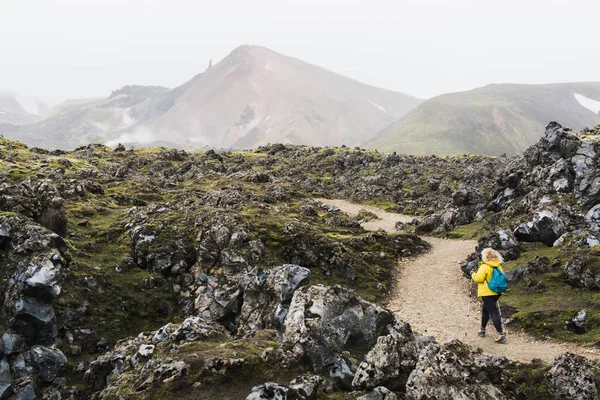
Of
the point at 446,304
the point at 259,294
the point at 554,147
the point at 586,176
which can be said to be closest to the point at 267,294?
the point at 259,294

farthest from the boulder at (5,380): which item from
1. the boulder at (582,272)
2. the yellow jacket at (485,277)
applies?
the boulder at (582,272)

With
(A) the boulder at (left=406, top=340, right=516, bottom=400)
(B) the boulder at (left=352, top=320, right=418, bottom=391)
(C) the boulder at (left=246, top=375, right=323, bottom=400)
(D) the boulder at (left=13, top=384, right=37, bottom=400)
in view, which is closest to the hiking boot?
(B) the boulder at (left=352, top=320, right=418, bottom=391)

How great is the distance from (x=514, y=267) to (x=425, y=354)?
71.0 feet

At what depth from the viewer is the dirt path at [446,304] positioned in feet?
62.9

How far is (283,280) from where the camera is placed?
20203 millimetres

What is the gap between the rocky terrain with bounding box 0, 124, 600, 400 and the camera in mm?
12242

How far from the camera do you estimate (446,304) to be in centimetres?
2739

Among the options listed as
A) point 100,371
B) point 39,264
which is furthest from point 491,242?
point 39,264

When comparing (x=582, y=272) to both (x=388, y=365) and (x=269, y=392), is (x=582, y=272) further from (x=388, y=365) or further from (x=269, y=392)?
(x=269, y=392)

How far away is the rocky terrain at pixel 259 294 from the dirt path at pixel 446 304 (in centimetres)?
133

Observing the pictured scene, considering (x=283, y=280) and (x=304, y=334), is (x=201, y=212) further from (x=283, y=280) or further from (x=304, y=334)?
(x=304, y=334)

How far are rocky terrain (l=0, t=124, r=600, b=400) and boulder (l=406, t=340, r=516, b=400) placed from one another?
1.5 inches

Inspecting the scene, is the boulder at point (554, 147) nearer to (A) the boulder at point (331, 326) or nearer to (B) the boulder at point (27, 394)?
(A) the boulder at point (331, 326)

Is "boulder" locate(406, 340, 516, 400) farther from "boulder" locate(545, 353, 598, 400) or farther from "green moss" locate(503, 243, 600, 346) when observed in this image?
"green moss" locate(503, 243, 600, 346)
